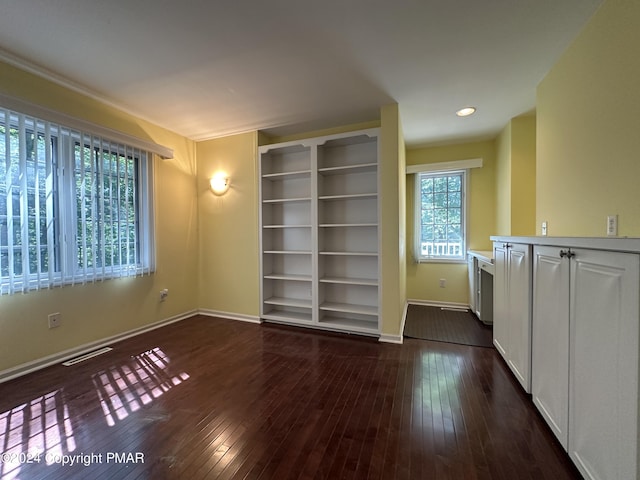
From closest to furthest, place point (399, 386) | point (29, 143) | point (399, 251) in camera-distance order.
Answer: point (399, 386) → point (29, 143) → point (399, 251)

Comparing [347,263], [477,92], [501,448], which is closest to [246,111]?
[347,263]

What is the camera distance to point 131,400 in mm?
1855

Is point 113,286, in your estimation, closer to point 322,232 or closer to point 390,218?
point 322,232

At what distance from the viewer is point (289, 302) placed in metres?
3.51

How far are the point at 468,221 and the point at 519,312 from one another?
7.91ft

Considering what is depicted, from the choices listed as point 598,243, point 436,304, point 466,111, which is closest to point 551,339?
point 598,243

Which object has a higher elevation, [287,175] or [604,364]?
[287,175]

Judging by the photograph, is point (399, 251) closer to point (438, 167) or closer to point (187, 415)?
point (438, 167)

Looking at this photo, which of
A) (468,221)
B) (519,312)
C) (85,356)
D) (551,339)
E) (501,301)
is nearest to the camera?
(551,339)

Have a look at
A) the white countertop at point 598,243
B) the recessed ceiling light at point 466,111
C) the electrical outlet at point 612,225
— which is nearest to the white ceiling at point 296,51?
the recessed ceiling light at point 466,111

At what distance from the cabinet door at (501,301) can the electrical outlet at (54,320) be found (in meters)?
4.10

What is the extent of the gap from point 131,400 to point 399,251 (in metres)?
2.71

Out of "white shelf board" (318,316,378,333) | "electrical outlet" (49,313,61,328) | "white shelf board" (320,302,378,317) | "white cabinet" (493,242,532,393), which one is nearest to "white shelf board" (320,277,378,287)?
"white shelf board" (320,302,378,317)

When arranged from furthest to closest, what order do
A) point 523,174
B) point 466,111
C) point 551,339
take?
point 523,174 → point 466,111 → point 551,339
